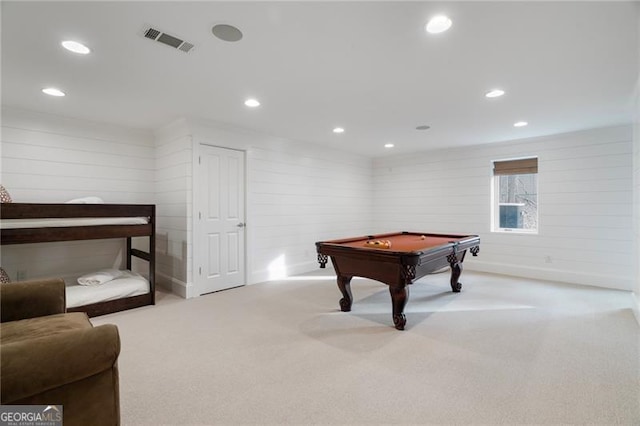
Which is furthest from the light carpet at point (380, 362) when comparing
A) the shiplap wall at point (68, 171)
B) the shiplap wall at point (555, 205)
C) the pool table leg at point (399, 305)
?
the shiplap wall at point (68, 171)

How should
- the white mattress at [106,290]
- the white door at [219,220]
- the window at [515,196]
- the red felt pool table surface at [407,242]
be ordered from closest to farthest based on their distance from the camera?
the white mattress at [106,290] → the red felt pool table surface at [407,242] → the white door at [219,220] → the window at [515,196]

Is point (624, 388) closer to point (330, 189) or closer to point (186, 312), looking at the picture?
point (186, 312)

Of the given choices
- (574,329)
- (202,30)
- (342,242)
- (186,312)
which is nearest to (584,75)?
(574,329)

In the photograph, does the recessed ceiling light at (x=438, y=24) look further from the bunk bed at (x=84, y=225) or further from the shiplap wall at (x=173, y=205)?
the bunk bed at (x=84, y=225)

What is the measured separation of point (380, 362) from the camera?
2326mm

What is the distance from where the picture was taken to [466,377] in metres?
2.11

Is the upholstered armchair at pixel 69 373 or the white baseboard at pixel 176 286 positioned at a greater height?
the upholstered armchair at pixel 69 373

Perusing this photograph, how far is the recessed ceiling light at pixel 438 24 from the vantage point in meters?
1.94

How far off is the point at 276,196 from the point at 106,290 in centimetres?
266

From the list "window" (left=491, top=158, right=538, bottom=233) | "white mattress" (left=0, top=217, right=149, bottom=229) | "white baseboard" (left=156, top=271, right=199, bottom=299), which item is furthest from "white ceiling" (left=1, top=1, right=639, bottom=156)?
"white baseboard" (left=156, top=271, right=199, bottom=299)

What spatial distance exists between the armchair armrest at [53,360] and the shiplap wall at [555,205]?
5.60 metres

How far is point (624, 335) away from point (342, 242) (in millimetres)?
2807

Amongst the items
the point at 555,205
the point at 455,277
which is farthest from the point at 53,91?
the point at 555,205

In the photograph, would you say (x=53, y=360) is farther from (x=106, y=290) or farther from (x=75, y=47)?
(x=106, y=290)
